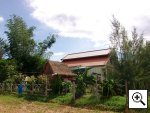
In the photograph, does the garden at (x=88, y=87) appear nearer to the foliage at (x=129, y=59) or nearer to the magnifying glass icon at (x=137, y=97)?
the foliage at (x=129, y=59)

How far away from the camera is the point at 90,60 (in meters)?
46.3

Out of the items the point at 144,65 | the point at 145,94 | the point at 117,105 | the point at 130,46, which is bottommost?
the point at 117,105

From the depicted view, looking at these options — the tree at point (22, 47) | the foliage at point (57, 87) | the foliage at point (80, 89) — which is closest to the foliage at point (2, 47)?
the tree at point (22, 47)

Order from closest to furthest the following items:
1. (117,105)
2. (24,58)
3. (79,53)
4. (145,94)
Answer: (145,94), (117,105), (24,58), (79,53)

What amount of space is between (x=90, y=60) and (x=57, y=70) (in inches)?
350

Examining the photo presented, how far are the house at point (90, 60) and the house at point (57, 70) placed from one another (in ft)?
9.97

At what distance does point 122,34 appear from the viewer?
1172 inches

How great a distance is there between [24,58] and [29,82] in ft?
45.0

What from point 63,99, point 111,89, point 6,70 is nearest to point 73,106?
point 63,99

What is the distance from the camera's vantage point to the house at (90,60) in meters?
42.3

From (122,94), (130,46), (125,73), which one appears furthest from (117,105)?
(130,46)

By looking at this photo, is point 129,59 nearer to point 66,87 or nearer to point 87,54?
point 66,87

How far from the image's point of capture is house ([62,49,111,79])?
4228 centimetres

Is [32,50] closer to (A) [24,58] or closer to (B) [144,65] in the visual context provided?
(A) [24,58]
